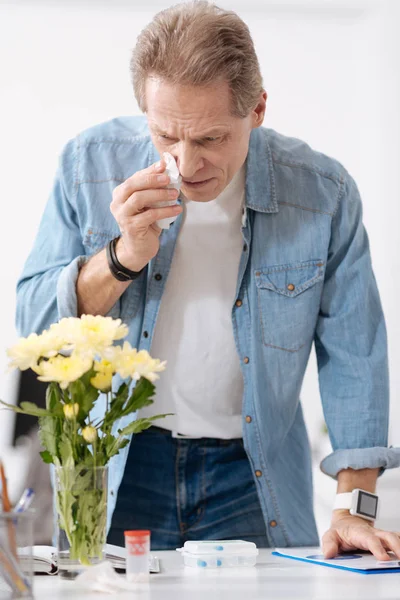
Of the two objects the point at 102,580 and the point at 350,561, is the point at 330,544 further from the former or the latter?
the point at 102,580

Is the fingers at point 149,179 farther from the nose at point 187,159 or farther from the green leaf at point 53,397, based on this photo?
the green leaf at point 53,397

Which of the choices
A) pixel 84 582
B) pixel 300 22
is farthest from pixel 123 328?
pixel 300 22

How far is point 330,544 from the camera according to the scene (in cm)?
A: 125

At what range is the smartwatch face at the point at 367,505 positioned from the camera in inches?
54.7

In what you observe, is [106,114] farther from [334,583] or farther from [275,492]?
[334,583]

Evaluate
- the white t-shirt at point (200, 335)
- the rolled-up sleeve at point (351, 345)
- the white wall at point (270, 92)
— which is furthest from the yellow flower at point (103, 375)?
the white wall at point (270, 92)

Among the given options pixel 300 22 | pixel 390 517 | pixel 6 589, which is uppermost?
pixel 300 22

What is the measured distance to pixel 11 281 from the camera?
3582 millimetres

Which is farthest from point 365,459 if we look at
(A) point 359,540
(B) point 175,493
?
(B) point 175,493

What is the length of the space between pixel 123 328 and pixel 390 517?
2.25m

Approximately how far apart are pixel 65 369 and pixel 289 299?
2.30 feet

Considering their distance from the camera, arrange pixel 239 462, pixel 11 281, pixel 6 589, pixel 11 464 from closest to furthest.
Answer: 1. pixel 6 589
2. pixel 239 462
3. pixel 11 464
4. pixel 11 281

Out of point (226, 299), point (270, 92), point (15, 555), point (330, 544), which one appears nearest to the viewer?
point (15, 555)

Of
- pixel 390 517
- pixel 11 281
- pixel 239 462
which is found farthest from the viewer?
pixel 11 281
